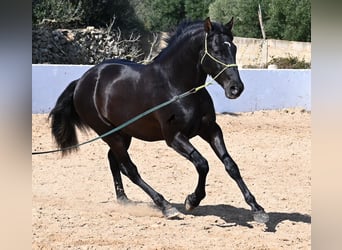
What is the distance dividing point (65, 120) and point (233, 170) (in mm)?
2016

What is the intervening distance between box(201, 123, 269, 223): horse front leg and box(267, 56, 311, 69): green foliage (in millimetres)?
11013

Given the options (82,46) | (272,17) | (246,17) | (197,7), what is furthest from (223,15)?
(82,46)

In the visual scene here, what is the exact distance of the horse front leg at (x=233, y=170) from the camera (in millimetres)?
5004

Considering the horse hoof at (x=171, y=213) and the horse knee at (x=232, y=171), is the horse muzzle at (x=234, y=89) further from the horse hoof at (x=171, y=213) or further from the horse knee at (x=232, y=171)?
the horse hoof at (x=171, y=213)

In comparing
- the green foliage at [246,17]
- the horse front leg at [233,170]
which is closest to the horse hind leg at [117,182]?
the horse front leg at [233,170]

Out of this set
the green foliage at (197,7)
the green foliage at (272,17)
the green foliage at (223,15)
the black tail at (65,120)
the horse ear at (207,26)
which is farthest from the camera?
the green foliage at (197,7)

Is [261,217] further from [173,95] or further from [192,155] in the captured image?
[173,95]

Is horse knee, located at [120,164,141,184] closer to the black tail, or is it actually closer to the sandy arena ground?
the sandy arena ground

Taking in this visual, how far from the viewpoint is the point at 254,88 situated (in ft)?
38.2

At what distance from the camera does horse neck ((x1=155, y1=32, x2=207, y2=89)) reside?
5.16 meters

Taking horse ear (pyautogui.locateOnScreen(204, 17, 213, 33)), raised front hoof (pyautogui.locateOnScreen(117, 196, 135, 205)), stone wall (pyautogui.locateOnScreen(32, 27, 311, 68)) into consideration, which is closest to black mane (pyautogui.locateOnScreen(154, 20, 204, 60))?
horse ear (pyautogui.locateOnScreen(204, 17, 213, 33))

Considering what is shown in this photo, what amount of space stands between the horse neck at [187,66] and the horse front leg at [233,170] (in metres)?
0.43
